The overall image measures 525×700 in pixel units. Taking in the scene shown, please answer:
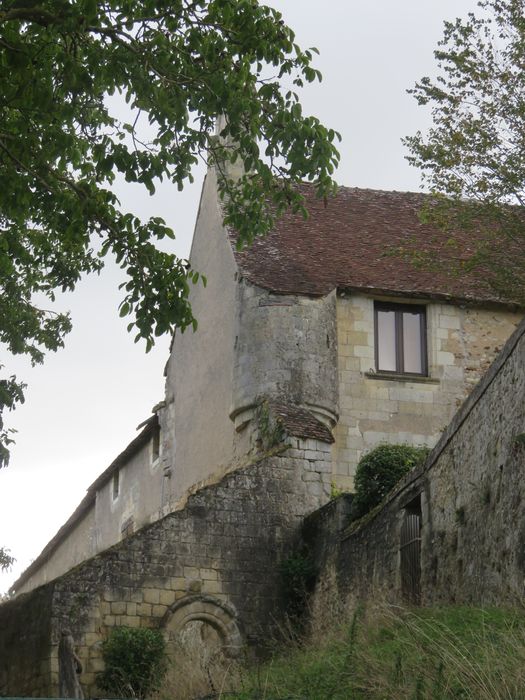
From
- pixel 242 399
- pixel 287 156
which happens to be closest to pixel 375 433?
pixel 242 399

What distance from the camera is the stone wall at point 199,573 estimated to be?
18609 mm

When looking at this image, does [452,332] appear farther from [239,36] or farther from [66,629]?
[239,36]

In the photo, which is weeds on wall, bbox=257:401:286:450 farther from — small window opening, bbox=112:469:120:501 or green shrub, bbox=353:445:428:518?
small window opening, bbox=112:469:120:501

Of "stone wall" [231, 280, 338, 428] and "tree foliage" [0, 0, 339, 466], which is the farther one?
"stone wall" [231, 280, 338, 428]

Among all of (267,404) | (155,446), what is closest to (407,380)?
(267,404)

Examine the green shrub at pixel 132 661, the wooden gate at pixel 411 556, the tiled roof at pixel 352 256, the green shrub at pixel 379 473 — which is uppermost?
the tiled roof at pixel 352 256

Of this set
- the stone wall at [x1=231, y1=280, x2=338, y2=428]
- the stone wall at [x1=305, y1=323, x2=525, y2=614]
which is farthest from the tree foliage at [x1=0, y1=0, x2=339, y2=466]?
the stone wall at [x1=231, y1=280, x2=338, y2=428]

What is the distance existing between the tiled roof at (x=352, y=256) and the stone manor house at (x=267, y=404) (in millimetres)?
40

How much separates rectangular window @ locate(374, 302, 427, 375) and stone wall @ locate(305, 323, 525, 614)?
5.54 metres

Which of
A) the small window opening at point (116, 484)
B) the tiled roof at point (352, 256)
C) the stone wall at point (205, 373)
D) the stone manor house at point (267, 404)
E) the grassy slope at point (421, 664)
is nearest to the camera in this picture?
the grassy slope at point (421, 664)

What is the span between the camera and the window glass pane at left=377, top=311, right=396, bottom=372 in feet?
75.9

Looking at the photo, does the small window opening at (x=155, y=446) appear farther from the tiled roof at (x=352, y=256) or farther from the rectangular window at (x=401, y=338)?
the rectangular window at (x=401, y=338)

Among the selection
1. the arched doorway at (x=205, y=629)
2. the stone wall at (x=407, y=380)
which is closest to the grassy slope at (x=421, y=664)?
the arched doorway at (x=205, y=629)

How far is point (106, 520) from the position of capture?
32.3 metres
